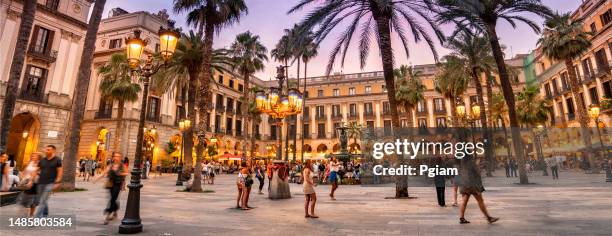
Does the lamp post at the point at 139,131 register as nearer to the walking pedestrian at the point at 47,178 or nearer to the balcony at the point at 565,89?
the walking pedestrian at the point at 47,178

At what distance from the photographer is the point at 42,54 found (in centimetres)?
2452

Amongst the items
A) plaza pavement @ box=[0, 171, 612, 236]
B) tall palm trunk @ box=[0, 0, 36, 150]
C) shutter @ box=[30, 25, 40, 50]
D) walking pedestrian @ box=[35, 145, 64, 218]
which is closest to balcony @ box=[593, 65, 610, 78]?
plaza pavement @ box=[0, 171, 612, 236]

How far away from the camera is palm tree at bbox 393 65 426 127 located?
35750 mm

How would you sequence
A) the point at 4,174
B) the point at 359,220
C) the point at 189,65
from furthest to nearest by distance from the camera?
the point at 189,65 → the point at 4,174 → the point at 359,220

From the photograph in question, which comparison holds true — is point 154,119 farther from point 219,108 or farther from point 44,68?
point 219,108

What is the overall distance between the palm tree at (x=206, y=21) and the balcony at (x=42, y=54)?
14730 millimetres

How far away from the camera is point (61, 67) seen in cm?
2591

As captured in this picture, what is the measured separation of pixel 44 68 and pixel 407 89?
34082mm

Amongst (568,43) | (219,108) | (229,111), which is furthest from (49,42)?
(568,43)

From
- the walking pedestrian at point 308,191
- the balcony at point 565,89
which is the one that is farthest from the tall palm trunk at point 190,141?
the balcony at point 565,89

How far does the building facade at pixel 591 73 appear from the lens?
29.8 m

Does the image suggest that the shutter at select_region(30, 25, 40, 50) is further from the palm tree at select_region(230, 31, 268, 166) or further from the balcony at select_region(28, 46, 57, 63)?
the palm tree at select_region(230, 31, 268, 166)

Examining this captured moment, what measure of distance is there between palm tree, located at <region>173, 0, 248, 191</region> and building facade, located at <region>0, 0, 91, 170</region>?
14.7 m

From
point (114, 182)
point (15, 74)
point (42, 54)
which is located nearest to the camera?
point (114, 182)
